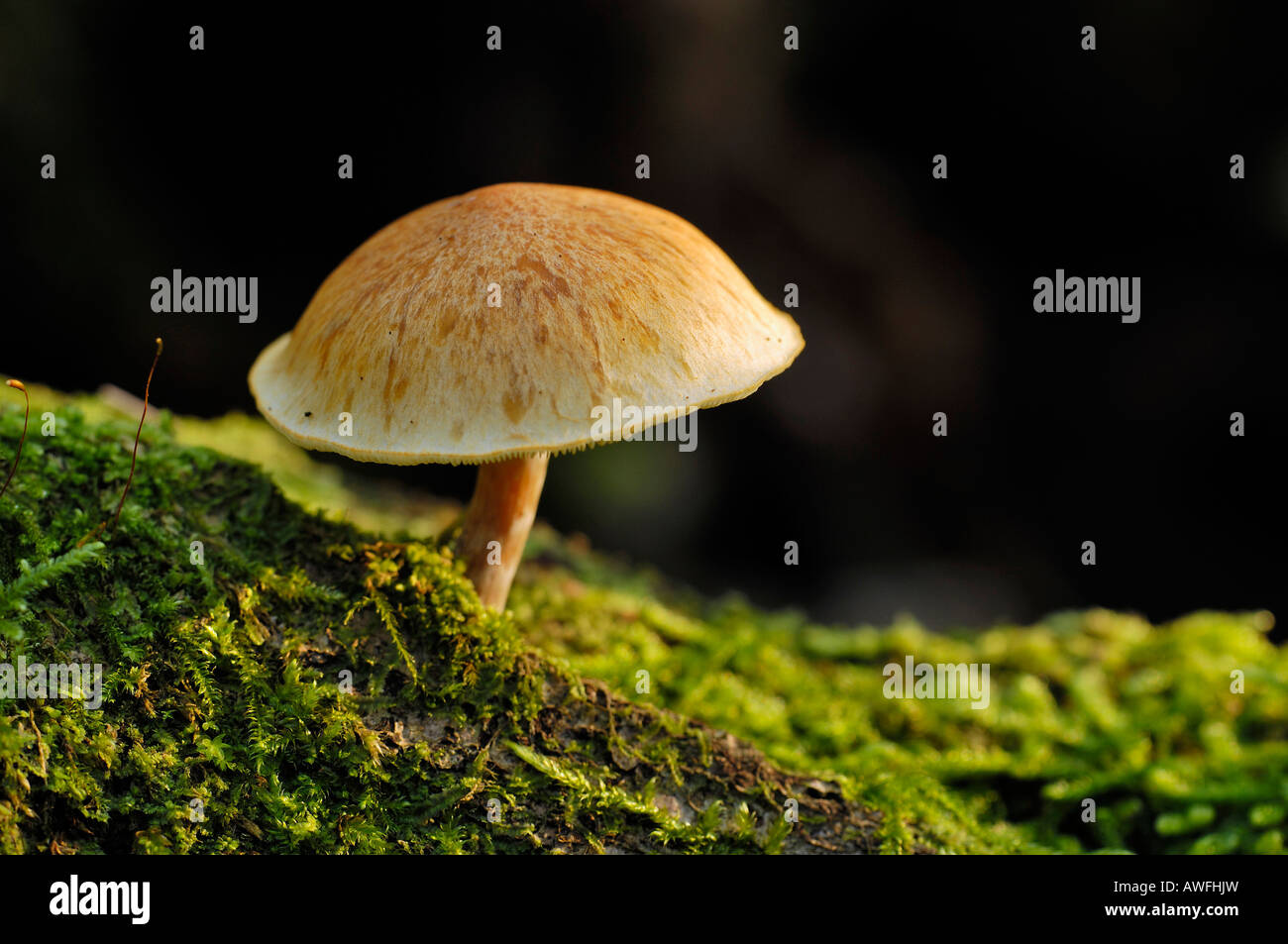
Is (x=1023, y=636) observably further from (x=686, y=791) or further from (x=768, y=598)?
(x=686, y=791)

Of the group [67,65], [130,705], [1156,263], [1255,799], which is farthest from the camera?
[1156,263]

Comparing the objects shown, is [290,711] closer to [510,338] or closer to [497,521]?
[497,521]

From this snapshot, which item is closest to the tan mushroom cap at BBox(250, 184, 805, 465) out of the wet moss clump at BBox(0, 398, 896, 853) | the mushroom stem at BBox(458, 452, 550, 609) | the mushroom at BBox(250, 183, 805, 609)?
the mushroom at BBox(250, 183, 805, 609)

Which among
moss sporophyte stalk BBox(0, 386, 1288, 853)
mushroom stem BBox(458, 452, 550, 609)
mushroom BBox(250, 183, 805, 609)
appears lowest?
moss sporophyte stalk BBox(0, 386, 1288, 853)

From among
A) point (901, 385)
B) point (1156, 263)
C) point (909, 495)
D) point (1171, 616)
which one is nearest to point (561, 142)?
point (901, 385)

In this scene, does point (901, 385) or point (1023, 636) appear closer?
point (1023, 636)

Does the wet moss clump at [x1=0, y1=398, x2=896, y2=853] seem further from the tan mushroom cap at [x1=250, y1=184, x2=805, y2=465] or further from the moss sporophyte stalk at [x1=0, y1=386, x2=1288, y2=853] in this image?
the tan mushroom cap at [x1=250, y1=184, x2=805, y2=465]
